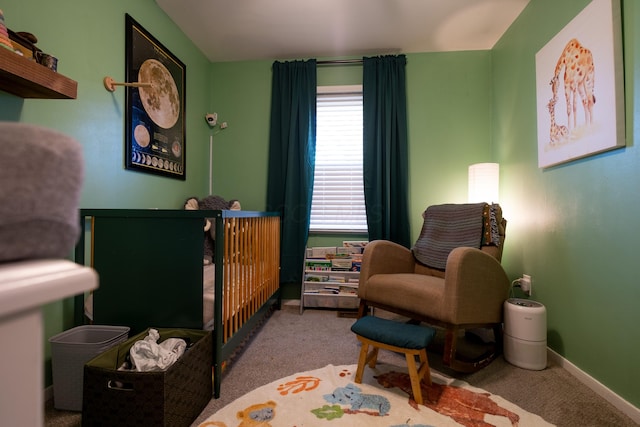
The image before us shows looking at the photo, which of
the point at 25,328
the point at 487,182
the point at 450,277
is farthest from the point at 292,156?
the point at 25,328

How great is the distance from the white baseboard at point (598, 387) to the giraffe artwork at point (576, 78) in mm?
1258

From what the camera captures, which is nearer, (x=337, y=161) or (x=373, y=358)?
(x=373, y=358)

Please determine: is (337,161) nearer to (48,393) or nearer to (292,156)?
(292,156)

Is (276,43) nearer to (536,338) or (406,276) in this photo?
(406,276)

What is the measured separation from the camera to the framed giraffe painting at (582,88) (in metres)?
1.34

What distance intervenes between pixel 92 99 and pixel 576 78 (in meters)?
2.56

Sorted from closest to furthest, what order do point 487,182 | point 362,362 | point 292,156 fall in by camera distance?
point 362,362
point 487,182
point 292,156

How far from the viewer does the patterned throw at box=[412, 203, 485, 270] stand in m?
2.03

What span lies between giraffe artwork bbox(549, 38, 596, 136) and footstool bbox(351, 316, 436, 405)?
1352mm

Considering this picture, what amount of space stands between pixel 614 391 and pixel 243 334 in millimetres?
1787

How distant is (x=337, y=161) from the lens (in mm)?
2859

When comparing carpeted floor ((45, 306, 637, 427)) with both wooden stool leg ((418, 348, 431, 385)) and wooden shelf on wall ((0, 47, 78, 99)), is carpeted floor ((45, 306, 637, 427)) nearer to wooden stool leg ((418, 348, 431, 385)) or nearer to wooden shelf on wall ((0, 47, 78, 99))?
wooden stool leg ((418, 348, 431, 385))

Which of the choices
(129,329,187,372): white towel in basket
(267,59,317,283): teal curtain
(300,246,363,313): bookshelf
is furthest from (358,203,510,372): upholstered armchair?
(129,329,187,372): white towel in basket

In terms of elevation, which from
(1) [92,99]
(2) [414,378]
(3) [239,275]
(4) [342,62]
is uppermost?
(4) [342,62]
